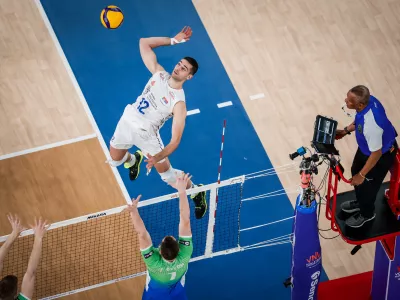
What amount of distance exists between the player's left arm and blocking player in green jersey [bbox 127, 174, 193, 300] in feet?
5.06

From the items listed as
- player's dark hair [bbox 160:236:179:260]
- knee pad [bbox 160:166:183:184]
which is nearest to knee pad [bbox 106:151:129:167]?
knee pad [bbox 160:166:183:184]

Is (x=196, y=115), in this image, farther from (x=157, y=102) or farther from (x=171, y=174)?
(x=157, y=102)

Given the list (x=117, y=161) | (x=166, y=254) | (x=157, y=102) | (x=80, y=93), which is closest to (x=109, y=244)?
(x=117, y=161)

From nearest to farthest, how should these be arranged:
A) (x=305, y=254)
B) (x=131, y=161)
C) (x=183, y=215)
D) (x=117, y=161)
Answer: (x=183, y=215) < (x=305, y=254) < (x=117, y=161) < (x=131, y=161)

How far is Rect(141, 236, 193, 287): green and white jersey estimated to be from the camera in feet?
35.1

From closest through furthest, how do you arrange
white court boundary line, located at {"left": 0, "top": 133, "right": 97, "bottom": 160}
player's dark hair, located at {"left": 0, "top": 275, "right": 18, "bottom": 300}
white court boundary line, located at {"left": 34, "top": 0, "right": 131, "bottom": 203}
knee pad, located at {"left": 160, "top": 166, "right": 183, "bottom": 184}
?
player's dark hair, located at {"left": 0, "top": 275, "right": 18, "bottom": 300}
knee pad, located at {"left": 160, "top": 166, "right": 183, "bottom": 184}
white court boundary line, located at {"left": 34, "top": 0, "right": 131, "bottom": 203}
white court boundary line, located at {"left": 0, "top": 133, "right": 97, "bottom": 160}

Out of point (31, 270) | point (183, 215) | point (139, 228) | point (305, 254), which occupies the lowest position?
point (305, 254)

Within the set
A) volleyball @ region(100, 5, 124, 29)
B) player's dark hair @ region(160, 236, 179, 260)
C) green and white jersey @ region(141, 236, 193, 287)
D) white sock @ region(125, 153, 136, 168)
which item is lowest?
green and white jersey @ region(141, 236, 193, 287)

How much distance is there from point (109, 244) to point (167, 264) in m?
2.80

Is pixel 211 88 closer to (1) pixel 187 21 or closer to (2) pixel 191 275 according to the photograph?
(1) pixel 187 21

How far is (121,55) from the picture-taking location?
15625 mm

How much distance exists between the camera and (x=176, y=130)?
12781 millimetres

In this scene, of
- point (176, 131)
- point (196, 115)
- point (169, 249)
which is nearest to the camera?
point (169, 249)

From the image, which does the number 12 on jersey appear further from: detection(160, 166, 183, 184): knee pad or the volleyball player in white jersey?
detection(160, 166, 183, 184): knee pad
